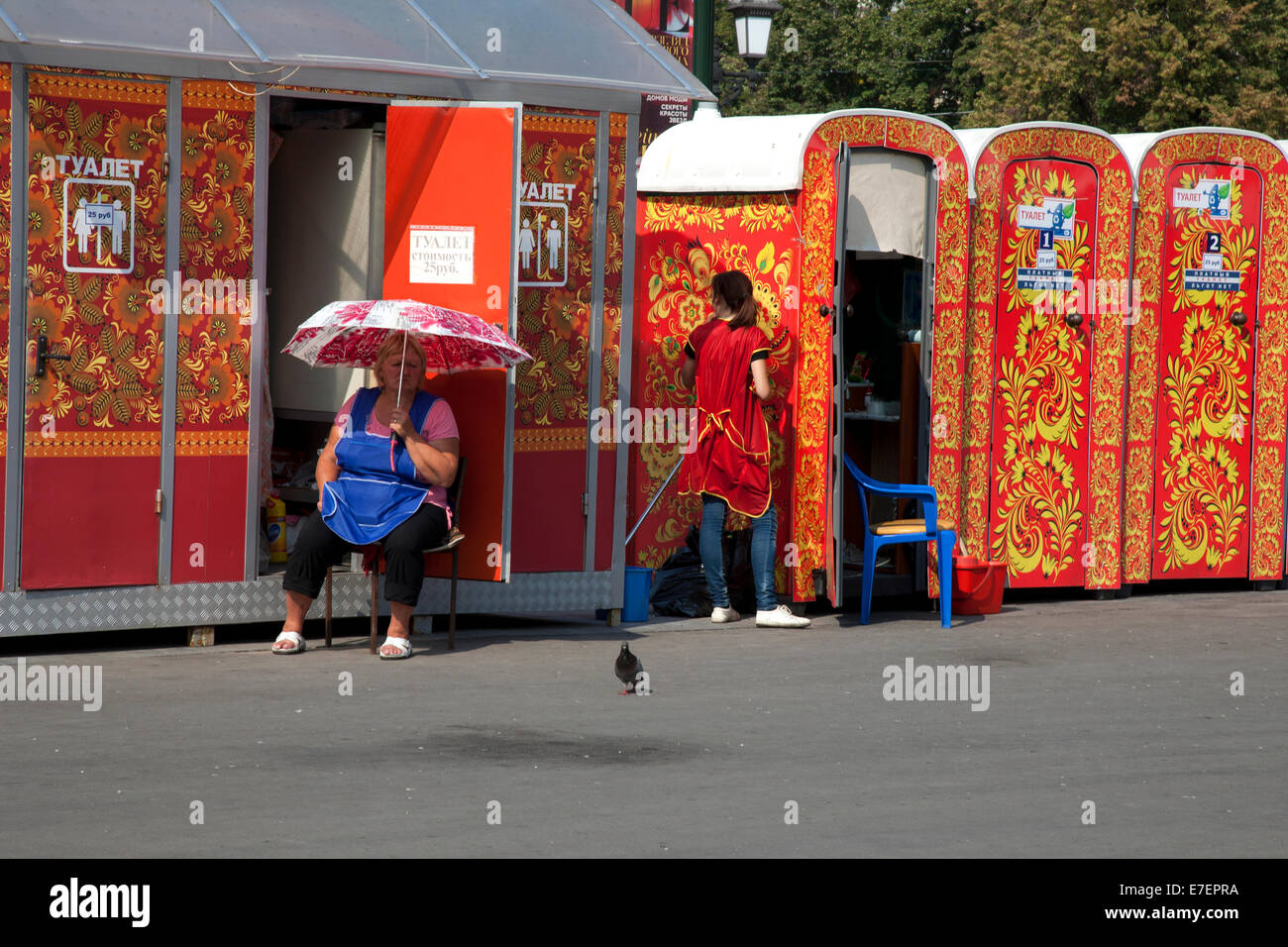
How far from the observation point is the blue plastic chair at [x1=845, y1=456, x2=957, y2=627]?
10719 millimetres

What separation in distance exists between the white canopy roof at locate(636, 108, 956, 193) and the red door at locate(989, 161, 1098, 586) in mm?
786

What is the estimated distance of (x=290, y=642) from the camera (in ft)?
30.2

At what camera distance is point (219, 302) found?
9305 millimetres

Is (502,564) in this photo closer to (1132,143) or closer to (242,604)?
(242,604)

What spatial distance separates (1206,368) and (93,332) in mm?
6796

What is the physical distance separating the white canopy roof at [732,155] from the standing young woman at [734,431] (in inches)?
28.3

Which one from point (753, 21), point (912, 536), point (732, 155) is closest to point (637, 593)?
point (912, 536)

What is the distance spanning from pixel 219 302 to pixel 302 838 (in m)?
4.12

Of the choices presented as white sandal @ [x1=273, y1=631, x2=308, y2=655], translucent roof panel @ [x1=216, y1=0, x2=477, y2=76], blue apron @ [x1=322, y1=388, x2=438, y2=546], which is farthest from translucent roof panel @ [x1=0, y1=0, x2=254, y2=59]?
white sandal @ [x1=273, y1=631, x2=308, y2=655]

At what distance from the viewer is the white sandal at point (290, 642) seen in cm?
920

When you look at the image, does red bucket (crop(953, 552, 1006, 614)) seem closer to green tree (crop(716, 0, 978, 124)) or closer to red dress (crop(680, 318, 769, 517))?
red dress (crop(680, 318, 769, 517))

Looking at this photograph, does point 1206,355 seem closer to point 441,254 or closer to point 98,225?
point 441,254

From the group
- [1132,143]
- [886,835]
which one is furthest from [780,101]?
[886,835]
